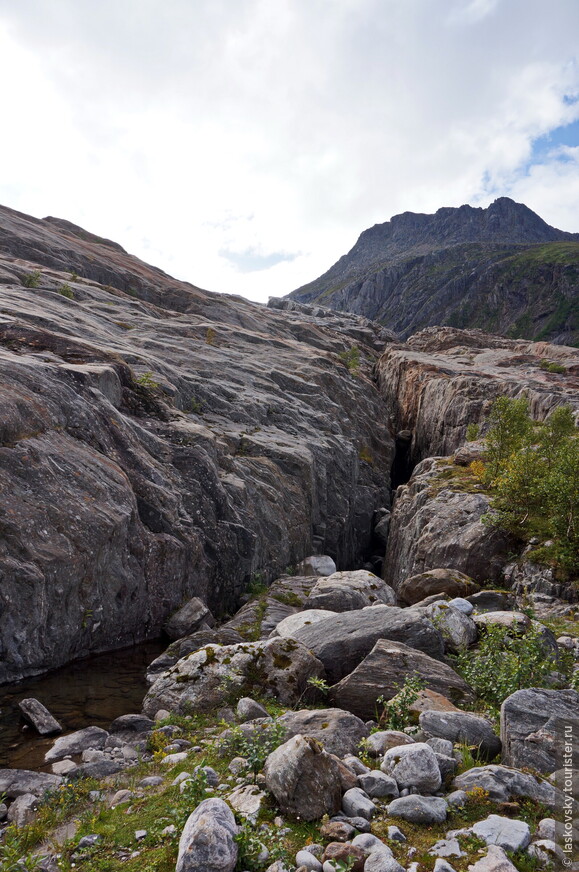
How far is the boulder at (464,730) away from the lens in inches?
368

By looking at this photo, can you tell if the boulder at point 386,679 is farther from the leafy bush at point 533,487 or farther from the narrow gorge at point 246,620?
the leafy bush at point 533,487

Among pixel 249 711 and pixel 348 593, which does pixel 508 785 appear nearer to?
pixel 249 711

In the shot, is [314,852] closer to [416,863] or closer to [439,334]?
[416,863]

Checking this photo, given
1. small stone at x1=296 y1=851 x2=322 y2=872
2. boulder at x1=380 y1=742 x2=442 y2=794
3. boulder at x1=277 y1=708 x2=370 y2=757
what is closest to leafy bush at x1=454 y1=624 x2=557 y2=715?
boulder at x1=277 y1=708 x2=370 y2=757

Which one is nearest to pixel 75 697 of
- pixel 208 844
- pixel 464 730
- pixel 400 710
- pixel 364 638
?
pixel 364 638

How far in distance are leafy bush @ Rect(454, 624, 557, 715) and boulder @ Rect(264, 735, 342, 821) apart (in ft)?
18.0

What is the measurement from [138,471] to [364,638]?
1603 cm

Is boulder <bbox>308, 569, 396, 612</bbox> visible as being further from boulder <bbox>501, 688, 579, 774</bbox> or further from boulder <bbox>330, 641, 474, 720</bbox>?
boulder <bbox>501, 688, 579, 774</bbox>

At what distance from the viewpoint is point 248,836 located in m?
6.51

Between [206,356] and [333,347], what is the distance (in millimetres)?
54161

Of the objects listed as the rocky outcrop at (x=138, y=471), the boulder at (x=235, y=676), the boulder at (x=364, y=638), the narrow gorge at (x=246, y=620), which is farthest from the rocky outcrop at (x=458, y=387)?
the boulder at (x=235, y=676)

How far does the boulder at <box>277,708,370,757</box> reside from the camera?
9.27 metres

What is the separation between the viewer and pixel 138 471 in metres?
26.3

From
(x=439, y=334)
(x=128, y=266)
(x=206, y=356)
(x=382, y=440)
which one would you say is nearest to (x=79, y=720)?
(x=206, y=356)
